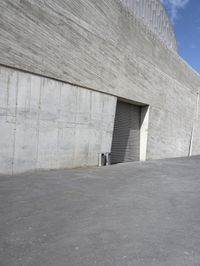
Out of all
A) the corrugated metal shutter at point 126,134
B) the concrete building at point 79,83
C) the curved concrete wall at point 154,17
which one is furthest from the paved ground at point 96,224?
the curved concrete wall at point 154,17

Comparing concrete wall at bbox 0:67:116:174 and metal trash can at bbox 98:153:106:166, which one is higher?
concrete wall at bbox 0:67:116:174

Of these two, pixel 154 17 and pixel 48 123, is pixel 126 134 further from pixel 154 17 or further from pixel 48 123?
pixel 154 17

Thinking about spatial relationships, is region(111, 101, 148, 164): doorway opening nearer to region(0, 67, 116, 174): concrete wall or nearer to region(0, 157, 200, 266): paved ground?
region(0, 67, 116, 174): concrete wall

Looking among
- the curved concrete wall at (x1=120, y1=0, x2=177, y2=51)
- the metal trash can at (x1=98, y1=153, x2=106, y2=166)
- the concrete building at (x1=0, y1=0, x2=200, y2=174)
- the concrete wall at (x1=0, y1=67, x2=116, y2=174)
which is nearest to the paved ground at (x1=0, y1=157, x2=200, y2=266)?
the concrete wall at (x1=0, y1=67, x2=116, y2=174)

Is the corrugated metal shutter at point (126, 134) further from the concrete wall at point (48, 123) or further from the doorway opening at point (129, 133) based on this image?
the concrete wall at point (48, 123)

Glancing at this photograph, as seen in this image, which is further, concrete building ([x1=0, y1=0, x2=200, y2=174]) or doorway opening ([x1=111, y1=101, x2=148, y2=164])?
doorway opening ([x1=111, y1=101, x2=148, y2=164])

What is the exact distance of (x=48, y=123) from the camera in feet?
28.1

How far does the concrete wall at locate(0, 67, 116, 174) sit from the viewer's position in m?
7.41

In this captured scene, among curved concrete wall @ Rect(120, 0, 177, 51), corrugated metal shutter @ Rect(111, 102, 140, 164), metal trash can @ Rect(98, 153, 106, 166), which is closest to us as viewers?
metal trash can @ Rect(98, 153, 106, 166)

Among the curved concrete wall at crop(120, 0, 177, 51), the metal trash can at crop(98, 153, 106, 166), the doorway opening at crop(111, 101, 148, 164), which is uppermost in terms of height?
the curved concrete wall at crop(120, 0, 177, 51)

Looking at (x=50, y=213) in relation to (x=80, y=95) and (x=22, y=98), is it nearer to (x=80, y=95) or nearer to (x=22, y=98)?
(x=22, y=98)

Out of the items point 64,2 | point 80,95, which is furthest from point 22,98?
point 64,2

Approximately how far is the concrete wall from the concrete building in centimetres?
3

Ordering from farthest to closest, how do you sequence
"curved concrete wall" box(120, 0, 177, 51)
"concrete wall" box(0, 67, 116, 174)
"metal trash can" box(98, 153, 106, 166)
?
"curved concrete wall" box(120, 0, 177, 51), "metal trash can" box(98, 153, 106, 166), "concrete wall" box(0, 67, 116, 174)
